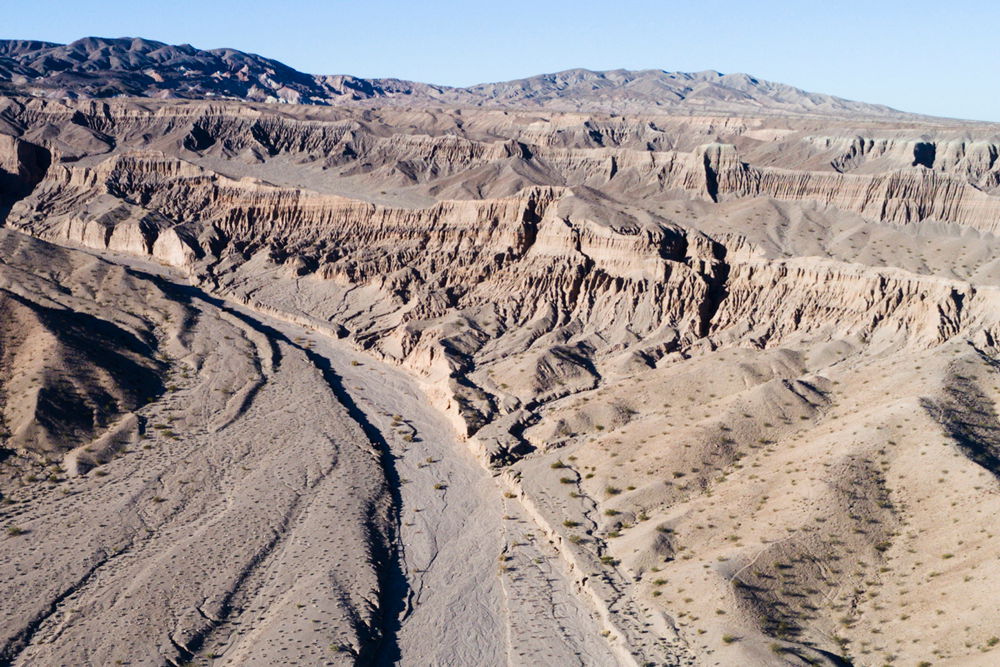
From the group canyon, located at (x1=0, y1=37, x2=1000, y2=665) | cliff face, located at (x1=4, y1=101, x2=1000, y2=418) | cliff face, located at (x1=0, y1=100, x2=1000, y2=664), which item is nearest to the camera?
canyon, located at (x1=0, y1=37, x2=1000, y2=665)

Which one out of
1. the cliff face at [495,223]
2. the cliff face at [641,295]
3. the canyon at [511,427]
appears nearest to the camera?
the canyon at [511,427]

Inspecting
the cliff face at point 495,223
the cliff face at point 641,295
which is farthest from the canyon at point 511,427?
the cliff face at point 495,223

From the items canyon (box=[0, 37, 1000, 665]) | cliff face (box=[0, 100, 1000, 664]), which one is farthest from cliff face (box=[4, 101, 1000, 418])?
canyon (box=[0, 37, 1000, 665])

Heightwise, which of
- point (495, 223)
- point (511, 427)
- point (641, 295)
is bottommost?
point (511, 427)

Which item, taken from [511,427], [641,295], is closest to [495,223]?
[641,295]

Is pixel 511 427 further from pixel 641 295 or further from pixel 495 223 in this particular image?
pixel 495 223

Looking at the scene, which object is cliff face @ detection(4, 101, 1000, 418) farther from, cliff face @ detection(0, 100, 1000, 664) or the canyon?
the canyon

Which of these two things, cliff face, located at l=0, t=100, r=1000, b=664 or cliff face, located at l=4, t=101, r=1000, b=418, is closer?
cliff face, located at l=0, t=100, r=1000, b=664

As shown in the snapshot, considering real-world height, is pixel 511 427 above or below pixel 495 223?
below

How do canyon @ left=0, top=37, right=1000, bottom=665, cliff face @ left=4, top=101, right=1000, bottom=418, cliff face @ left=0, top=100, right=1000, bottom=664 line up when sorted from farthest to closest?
cliff face @ left=4, top=101, right=1000, bottom=418, cliff face @ left=0, top=100, right=1000, bottom=664, canyon @ left=0, top=37, right=1000, bottom=665

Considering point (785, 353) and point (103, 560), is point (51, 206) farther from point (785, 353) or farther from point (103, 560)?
point (785, 353)

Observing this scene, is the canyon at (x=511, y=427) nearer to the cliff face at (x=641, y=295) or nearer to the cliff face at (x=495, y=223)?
the cliff face at (x=641, y=295)

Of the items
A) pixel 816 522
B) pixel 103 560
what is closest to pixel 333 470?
pixel 103 560
